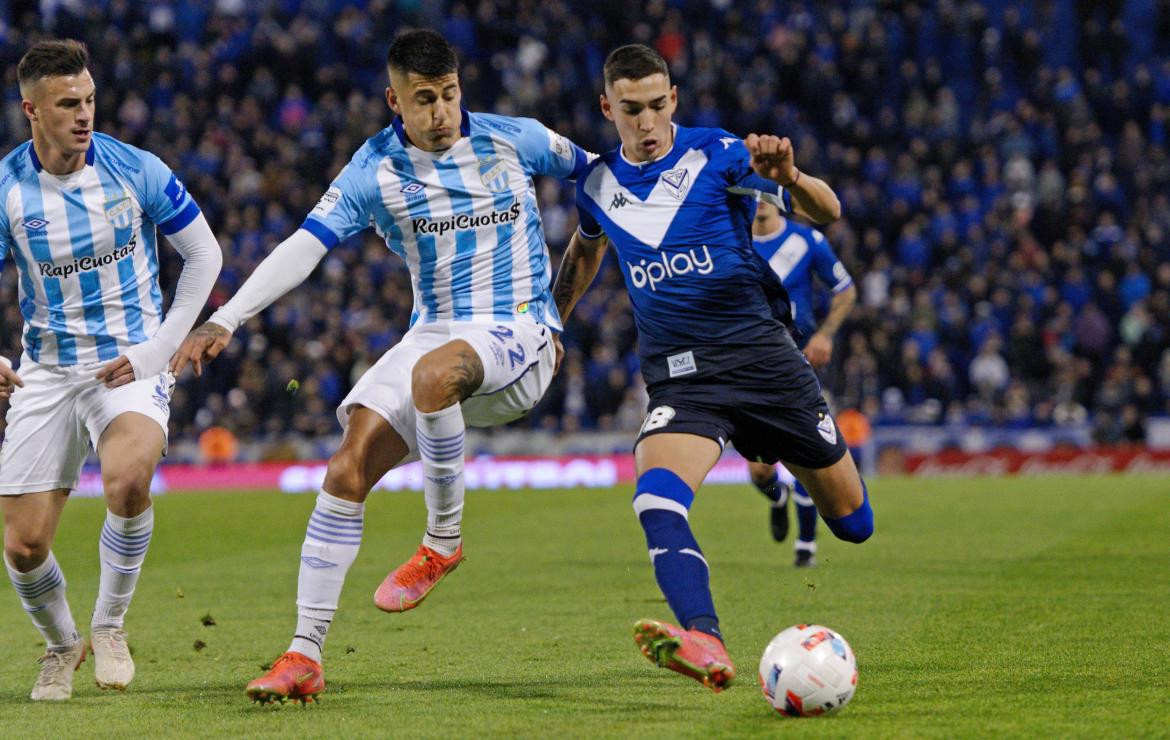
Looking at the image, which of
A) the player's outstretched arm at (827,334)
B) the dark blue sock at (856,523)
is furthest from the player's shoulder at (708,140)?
the player's outstretched arm at (827,334)

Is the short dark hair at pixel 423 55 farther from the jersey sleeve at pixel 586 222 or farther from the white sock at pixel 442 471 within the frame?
the white sock at pixel 442 471

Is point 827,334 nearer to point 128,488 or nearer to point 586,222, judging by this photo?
point 586,222

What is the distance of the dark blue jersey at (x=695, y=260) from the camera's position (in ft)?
21.0

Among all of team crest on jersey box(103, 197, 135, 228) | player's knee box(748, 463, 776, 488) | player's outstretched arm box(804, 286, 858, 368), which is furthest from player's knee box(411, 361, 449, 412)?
player's knee box(748, 463, 776, 488)

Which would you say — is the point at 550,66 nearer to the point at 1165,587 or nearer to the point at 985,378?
the point at 985,378

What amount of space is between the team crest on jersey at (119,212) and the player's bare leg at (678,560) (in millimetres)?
2338

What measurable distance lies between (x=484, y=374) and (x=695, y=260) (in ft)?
3.14

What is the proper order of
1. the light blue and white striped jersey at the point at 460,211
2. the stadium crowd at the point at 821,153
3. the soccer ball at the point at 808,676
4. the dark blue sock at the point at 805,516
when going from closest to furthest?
the soccer ball at the point at 808,676, the light blue and white striped jersey at the point at 460,211, the dark blue sock at the point at 805,516, the stadium crowd at the point at 821,153

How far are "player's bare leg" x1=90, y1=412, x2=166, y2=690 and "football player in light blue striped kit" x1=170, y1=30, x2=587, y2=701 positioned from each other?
0.73m

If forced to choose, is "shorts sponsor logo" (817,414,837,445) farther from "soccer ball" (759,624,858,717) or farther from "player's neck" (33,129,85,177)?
"player's neck" (33,129,85,177)

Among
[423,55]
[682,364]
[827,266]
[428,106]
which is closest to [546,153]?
[428,106]

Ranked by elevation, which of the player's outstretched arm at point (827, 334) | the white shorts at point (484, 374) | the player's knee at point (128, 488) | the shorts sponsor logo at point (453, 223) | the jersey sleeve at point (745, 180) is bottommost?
the player's outstretched arm at point (827, 334)

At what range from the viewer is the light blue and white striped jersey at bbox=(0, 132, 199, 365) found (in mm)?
6613

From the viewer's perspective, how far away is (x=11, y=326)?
62.5 feet
